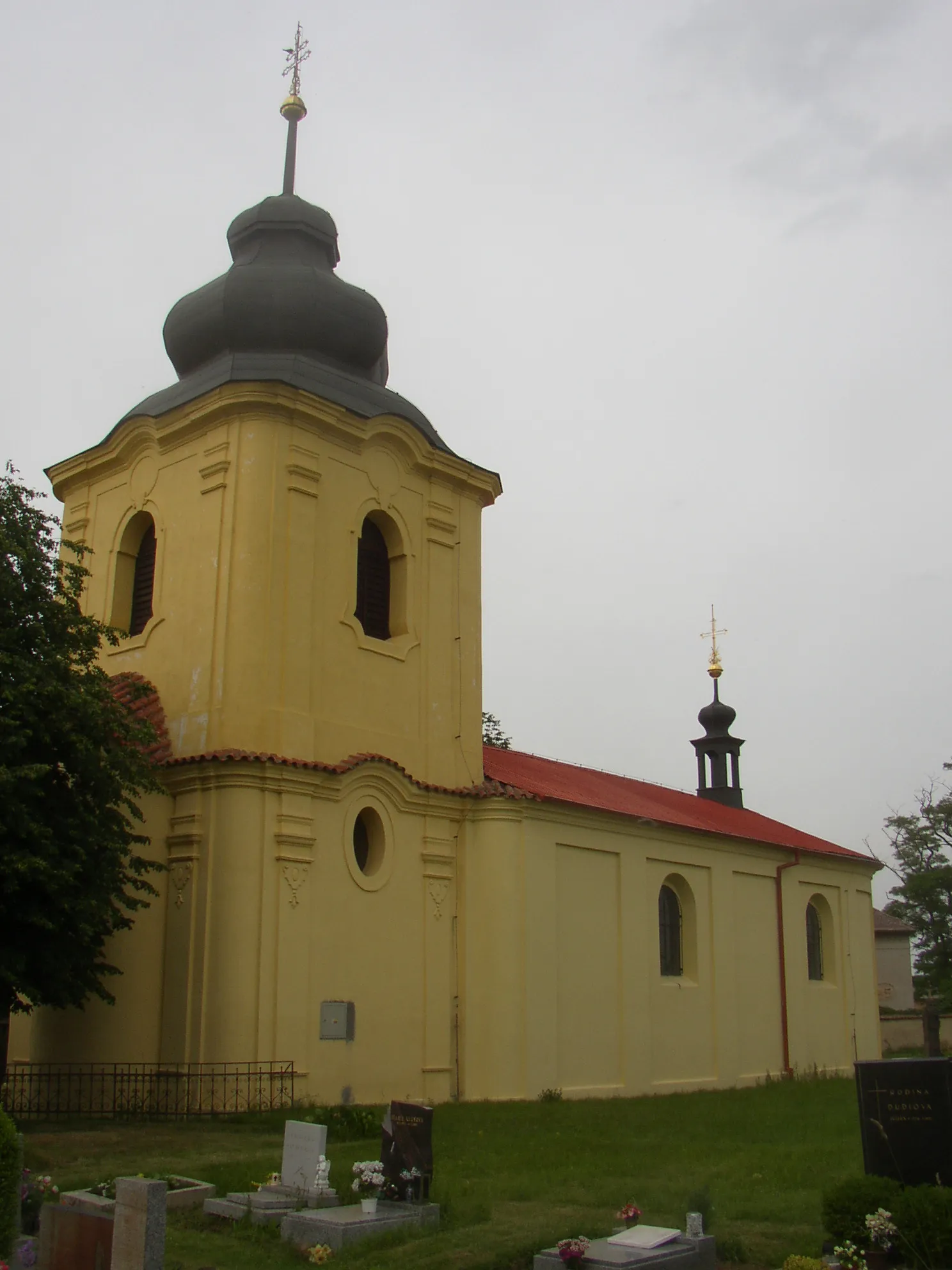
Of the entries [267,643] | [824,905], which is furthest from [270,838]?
[824,905]

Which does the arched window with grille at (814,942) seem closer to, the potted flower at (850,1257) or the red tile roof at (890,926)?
the potted flower at (850,1257)

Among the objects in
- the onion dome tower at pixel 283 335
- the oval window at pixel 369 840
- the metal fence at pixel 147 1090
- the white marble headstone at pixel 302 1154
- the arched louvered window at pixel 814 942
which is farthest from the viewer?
the arched louvered window at pixel 814 942

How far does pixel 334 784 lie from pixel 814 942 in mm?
15616

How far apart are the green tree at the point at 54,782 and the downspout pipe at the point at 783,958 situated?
51.3ft

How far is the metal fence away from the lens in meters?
17.4

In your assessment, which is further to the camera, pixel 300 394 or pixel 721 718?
pixel 721 718

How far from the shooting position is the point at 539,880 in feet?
71.4

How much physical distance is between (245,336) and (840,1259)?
56.3 feet

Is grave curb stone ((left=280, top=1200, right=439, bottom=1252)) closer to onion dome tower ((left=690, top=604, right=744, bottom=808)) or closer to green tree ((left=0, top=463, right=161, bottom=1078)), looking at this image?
green tree ((left=0, top=463, right=161, bottom=1078))

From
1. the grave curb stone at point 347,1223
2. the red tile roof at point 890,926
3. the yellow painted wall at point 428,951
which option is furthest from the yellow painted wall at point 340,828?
the red tile roof at point 890,926

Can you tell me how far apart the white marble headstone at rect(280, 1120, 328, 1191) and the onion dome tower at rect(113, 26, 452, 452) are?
12.5m

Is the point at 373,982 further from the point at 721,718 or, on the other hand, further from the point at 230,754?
the point at 721,718

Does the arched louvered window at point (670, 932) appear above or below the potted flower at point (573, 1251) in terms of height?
above

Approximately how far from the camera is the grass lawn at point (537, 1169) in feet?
32.1
